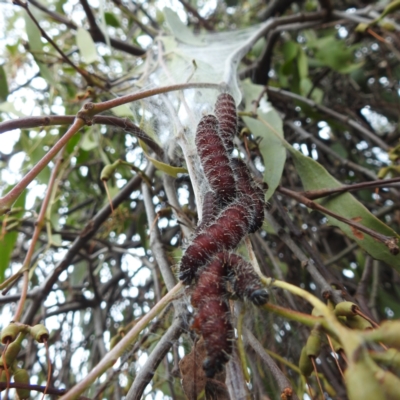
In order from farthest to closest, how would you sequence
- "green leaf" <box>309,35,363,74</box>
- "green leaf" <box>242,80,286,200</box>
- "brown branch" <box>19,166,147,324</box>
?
"green leaf" <box>309,35,363,74</box> → "brown branch" <box>19,166,147,324</box> → "green leaf" <box>242,80,286,200</box>

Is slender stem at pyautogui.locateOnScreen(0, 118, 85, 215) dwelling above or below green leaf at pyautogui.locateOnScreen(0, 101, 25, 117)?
below

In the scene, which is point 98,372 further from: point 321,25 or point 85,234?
point 321,25

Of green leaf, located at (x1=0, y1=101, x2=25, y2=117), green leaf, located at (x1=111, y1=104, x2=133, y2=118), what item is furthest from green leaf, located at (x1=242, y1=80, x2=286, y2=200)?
green leaf, located at (x1=0, y1=101, x2=25, y2=117)

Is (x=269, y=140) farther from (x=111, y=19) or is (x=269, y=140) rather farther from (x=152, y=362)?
(x=111, y=19)

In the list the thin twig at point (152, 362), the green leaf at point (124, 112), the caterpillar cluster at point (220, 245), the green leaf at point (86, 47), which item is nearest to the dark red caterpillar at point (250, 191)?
the caterpillar cluster at point (220, 245)

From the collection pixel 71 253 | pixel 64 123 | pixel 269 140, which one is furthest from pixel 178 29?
pixel 64 123

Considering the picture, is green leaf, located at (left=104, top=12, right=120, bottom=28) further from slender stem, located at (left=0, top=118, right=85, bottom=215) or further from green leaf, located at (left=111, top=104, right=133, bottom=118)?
slender stem, located at (left=0, top=118, right=85, bottom=215)

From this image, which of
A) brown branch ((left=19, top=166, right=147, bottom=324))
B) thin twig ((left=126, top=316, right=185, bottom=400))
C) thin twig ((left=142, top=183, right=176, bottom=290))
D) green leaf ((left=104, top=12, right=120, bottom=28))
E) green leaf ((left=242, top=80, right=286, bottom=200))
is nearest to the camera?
thin twig ((left=126, top=316, right=185, bottom=400))
